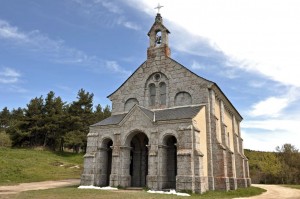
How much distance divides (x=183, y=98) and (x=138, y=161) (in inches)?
278

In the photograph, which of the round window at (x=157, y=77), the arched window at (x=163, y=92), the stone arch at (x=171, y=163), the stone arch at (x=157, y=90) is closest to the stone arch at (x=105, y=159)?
the stone arch at (x=171, y=163)

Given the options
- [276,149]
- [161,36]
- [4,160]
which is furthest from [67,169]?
[276,149]

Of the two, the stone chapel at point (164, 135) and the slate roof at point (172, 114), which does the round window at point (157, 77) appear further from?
the slate roof at point (172, 114)

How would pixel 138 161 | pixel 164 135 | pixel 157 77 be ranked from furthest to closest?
1. pixel 157 77
2. pixel 138 161
3. pixel 164 135

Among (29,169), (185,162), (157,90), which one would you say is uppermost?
(157,90)

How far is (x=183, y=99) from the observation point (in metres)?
22.9

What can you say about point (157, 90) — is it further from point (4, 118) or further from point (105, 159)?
point (4, 118)

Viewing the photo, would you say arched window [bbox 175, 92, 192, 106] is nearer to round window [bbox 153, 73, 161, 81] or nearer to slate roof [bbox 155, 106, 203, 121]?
slate roof [bbox 155, 106, 203, 121]

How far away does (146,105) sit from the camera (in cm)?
2444

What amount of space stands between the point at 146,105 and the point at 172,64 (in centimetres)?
462

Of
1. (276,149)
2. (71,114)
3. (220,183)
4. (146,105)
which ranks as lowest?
(220,183)

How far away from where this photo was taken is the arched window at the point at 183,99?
74.5 feet

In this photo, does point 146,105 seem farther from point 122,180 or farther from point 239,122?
point 239,122

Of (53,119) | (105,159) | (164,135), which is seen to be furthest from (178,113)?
(53,119)
